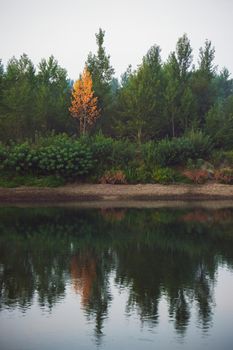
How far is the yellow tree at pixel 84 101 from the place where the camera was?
49719mm

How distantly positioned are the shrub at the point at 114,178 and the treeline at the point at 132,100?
10.6 metres

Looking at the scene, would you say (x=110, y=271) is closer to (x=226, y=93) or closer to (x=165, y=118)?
(x=165, y=118)

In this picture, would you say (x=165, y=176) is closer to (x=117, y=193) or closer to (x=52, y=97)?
(x=117, y=193)

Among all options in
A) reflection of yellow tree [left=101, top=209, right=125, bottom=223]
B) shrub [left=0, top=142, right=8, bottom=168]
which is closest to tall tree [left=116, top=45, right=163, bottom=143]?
shrub [left=0, top=142, right=8, bottom=168]

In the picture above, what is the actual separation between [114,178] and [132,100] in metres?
12.5

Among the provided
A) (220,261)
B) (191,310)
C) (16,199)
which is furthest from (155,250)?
(16,199)

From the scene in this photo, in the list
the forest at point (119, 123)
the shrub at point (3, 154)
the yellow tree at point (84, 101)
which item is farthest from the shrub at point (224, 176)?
the yellow tree at point (84, 101)

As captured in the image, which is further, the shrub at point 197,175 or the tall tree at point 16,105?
the tall tree at point 16,105

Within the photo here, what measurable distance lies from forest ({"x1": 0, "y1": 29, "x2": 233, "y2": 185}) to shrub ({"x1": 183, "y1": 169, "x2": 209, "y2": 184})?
7cm

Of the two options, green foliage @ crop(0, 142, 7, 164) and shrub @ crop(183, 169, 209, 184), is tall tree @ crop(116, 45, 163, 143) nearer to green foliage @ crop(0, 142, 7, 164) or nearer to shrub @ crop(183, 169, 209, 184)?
shrub @ crop(183, 169, 209, 184)

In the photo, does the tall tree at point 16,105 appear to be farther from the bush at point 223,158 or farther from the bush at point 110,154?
the bush at point 223,158

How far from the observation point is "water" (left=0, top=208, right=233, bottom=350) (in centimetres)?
1056

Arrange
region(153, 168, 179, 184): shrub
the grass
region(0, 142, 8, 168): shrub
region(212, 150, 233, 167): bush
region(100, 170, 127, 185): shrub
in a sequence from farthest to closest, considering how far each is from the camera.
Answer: region(212, 150, 233, 167): bush
region(153, 168, 179, 184): shrub
region(100, 170, 127, 185): shrub
region(0, 142, 8, 168): shrub
the grass

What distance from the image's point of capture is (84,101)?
49.7 m
